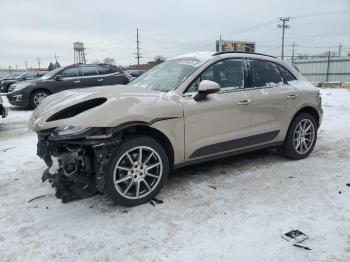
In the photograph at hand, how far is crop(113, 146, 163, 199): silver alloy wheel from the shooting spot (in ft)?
11.7

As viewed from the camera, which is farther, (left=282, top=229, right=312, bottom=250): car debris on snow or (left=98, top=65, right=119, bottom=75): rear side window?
(left=98, top=65, right=119, bottom=75): rear side window

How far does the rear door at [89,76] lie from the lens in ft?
41.0

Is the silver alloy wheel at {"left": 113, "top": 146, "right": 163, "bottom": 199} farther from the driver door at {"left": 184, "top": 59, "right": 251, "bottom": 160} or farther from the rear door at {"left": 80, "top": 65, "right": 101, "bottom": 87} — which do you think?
the rear door at {"left": 80, "top": 65, "right": 101, "bottom": 87}

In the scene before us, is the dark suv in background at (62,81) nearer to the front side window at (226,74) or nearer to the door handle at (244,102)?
the front side window at (226,74)

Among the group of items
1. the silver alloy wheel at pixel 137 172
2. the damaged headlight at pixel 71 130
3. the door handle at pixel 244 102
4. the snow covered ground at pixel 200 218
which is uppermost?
the door handle at pixel 244 102

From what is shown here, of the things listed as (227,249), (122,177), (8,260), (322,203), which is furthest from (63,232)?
(322,203)

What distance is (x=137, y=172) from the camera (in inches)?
144

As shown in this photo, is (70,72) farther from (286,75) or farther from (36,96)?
(286,75)

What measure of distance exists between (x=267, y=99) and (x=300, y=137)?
3.35 feet

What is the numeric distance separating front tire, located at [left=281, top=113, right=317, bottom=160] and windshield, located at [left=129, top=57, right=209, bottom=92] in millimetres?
1893

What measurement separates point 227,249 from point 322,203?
4.86 ft

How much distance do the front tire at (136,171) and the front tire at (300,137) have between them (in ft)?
7.47

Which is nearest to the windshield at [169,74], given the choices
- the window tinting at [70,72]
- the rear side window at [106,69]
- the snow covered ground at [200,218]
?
the snow covered ground at [200,218]

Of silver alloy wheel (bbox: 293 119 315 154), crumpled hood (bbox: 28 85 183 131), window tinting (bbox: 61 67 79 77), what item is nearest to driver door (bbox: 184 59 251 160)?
crumpled hood (bbox: 28 85 183 131)
